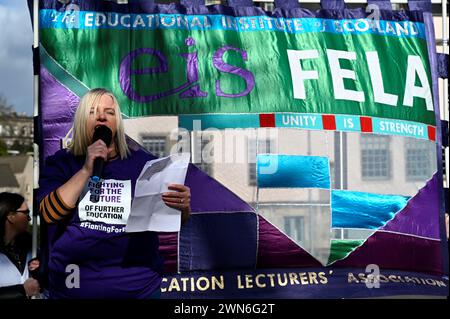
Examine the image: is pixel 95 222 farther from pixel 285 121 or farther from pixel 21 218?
pixel 285 121

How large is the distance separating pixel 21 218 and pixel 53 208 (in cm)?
30

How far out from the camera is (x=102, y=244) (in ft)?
17.5

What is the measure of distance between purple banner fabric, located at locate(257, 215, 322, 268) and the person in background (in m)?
1.39

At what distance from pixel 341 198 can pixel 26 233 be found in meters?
1.99

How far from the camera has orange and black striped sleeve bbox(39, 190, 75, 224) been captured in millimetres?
5270

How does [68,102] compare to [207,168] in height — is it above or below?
above

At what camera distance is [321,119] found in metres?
5.77

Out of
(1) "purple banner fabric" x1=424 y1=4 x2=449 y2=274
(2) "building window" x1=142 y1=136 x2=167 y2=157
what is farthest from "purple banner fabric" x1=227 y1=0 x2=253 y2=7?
(1) "purple banner fabric" x1=424 y1=4 x2=449 y2=274

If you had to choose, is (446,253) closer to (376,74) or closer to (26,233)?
(376,74)

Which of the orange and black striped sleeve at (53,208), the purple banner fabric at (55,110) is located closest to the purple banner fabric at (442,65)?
the purple banner fabric at (55,110)

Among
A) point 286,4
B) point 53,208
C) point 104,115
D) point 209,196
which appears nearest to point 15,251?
point 53,208

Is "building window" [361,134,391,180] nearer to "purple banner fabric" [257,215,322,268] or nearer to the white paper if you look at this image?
"purple banner fabric" [257,215,322,268]

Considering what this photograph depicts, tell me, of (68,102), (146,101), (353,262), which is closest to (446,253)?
(353,262)

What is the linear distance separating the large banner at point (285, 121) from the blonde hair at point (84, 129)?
0.23 ft
